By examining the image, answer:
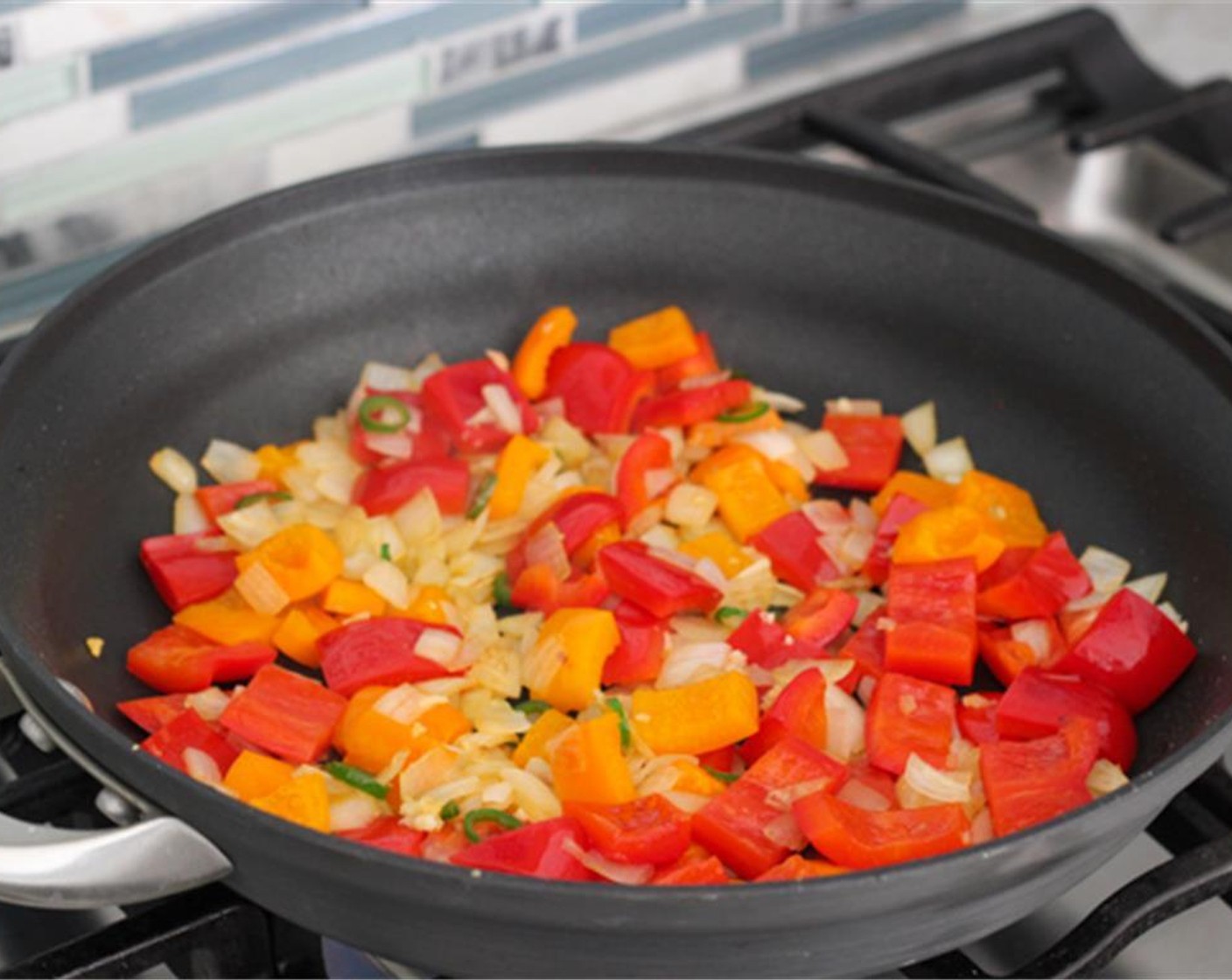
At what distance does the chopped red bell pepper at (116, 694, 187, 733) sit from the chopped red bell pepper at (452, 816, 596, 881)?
22cm

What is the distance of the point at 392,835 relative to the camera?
1111 millimetres

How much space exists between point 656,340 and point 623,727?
0.39 metres

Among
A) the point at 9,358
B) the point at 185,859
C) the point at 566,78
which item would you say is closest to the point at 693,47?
the point at 566,78

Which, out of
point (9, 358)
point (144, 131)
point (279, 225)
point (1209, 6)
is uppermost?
point (1209, 6)

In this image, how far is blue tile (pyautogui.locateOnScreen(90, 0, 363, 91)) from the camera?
1.44 m

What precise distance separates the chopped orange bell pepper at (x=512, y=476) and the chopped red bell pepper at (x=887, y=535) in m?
0.24

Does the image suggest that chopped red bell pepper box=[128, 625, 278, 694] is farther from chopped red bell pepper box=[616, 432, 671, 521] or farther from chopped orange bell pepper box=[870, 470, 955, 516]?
chopped orange bell pepper box=[870, 470, 955, 516]

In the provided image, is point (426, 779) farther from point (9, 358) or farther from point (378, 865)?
point (9, 358)

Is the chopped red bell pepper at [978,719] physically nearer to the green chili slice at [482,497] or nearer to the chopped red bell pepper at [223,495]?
the green chili slice at [482,497]

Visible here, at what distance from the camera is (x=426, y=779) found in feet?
3.77

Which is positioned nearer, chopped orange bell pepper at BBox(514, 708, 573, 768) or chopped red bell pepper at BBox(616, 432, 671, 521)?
chopped orange bell pepper at BBox(514, 708, 573, 768)

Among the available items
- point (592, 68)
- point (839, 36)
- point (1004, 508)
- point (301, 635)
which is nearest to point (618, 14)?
point (592, 68)

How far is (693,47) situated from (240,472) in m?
0.63

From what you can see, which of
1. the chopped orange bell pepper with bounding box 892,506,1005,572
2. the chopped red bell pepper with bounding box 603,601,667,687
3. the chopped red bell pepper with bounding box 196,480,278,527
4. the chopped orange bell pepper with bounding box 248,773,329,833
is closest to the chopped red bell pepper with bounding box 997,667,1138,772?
the chopped orange bell pepper with bounding box 892,506,1005,572
